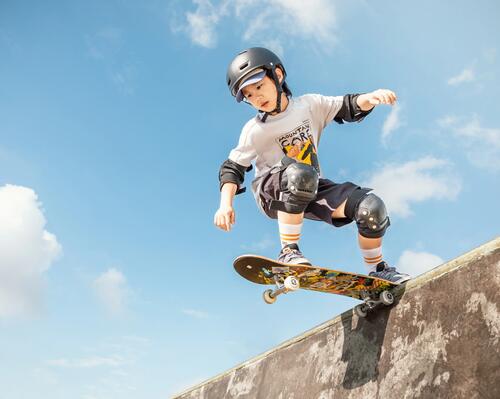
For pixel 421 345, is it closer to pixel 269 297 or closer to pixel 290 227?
pixel 269 297

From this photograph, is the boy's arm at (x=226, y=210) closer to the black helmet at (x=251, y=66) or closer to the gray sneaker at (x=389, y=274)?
the black helmet at (x=251, y=66)

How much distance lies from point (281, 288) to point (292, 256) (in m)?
0.30

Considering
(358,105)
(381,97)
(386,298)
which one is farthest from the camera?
(358,105)

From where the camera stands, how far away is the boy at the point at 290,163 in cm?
428

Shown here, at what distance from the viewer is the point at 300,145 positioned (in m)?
4.71

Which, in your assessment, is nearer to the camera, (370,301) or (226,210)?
(370,301)

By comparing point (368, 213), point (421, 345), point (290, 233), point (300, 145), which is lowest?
point (421, 345)

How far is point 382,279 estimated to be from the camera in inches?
157

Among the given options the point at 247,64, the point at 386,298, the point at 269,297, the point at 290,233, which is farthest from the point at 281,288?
the point at 247,64

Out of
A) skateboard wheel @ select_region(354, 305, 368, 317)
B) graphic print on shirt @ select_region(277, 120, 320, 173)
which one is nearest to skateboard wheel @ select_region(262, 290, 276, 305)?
skateboard wheel @ select_region(354, 305, 368, 317)

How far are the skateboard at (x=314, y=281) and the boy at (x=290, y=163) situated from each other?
20cm

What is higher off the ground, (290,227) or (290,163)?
(290,163)

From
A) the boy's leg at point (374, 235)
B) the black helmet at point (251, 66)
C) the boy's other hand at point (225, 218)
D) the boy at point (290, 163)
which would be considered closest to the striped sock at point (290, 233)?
the boy at point (290, 163)

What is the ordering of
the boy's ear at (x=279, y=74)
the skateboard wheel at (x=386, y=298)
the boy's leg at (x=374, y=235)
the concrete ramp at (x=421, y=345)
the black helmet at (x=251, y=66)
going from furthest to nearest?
the boy's ear at (x=279, y=74), the black helmet at (x=251, y=66), the boy's leg at (x=374, y=235), the skateboard wheel at (x=386, y=298), the concrete ramp at (x=421, y=345)
